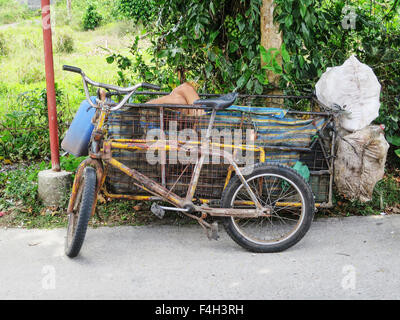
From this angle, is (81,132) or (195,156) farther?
(81,132)

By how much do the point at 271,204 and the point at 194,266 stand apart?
873 millimetres

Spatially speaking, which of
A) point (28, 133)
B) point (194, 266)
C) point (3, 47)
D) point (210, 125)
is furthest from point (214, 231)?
point (3, 47)

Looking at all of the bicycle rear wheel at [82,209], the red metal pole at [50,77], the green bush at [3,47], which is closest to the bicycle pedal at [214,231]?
the bicycle rear wheel at [82,209]

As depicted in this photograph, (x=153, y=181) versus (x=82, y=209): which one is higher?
(x=153, y=181)

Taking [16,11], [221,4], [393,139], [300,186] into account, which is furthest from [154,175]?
[16,11]

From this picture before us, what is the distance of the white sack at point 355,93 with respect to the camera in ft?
13.6

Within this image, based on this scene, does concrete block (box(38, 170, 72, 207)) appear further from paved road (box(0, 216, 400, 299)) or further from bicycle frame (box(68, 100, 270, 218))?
bicycle frame (box(68, 100, 270, 218))

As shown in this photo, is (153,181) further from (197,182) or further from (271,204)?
(271,204)

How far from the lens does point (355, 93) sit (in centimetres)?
418

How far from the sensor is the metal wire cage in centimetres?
390

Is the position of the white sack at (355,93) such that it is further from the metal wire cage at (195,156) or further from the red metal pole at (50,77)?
the red metal pole at (50,77)

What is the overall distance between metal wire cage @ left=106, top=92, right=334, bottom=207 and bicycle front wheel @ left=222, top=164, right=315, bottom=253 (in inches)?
8.4
